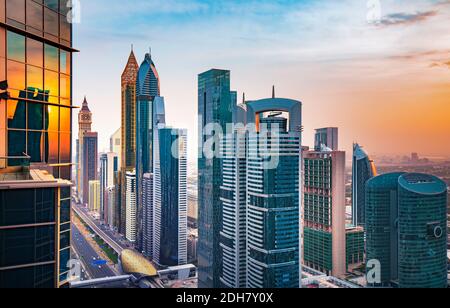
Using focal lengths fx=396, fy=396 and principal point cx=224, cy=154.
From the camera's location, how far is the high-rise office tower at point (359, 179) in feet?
49.0

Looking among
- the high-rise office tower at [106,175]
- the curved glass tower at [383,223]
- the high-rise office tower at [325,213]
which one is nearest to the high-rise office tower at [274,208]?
the curved glass tower at [383,223]

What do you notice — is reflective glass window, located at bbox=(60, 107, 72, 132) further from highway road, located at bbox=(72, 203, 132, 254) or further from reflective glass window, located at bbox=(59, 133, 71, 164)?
highway road, located at bbox=(72, 203, 132, 254)

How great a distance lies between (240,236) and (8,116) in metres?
7.95

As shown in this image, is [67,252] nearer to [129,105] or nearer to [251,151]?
[251,151]

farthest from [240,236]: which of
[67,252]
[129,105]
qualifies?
[129,105]

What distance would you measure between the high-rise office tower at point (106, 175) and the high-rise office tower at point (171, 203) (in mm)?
8880

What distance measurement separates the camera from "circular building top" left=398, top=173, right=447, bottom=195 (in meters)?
10.7

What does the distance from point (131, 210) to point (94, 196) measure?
8873mm

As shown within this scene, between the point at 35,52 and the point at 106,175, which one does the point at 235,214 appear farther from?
the point at 106,175

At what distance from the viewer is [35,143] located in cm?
274

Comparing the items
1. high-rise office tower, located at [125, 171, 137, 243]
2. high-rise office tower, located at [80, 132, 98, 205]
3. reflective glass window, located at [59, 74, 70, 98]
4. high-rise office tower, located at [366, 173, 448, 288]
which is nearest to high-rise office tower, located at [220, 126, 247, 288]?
high-rise office tower, located at [366, 173, 448, 288]

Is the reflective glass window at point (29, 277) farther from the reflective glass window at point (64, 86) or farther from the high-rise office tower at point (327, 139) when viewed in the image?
the high-rise office tower at point (327, 139)

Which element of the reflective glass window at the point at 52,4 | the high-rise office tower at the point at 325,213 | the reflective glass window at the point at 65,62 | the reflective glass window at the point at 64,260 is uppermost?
the reflective glass window at the point at 52,4

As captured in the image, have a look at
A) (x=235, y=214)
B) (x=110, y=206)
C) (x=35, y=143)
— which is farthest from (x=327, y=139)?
(x=110, y=206)
